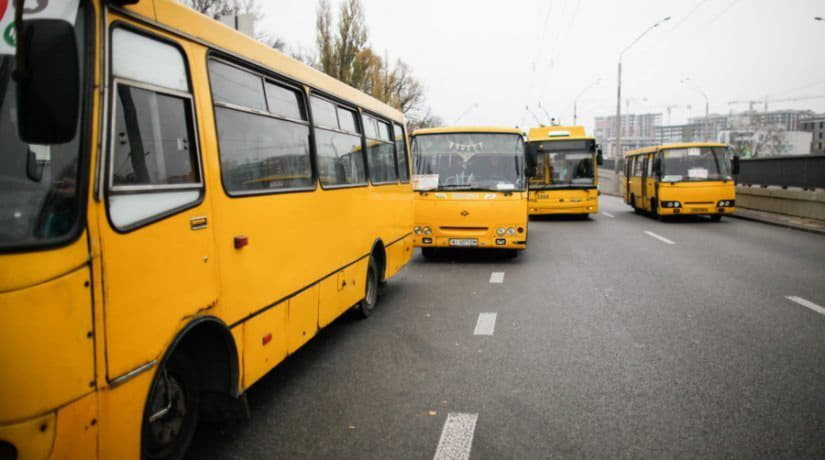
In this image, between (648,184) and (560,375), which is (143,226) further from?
(648,184)

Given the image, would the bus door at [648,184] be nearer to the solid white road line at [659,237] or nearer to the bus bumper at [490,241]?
the solid white road line at [659,237]

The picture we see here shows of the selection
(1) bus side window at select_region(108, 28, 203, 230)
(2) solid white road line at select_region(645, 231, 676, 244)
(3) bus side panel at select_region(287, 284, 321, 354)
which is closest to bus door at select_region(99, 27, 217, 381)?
(1) bus side window at select_region(108, 28, 203, 230)

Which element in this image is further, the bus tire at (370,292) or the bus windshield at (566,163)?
the bus windshield at (566,163)

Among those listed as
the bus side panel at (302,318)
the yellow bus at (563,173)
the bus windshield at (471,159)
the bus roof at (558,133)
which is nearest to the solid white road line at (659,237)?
the yellow bus at (563,173)

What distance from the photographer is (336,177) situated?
6582 millimetres

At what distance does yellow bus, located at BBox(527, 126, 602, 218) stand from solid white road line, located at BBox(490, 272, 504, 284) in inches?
462

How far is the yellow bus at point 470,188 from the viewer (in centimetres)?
1230

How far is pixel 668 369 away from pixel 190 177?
13.7ft

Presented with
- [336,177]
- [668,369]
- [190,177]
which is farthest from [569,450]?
[336,177]

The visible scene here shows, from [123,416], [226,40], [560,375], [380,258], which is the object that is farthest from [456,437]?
[380,258]

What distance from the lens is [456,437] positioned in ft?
13.8

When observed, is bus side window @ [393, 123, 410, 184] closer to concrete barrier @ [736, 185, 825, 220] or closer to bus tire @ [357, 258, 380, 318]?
bus tire @ [357, 258, 380, 318]

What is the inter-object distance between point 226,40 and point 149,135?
4.20ft

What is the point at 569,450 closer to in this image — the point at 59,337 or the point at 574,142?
the point at 59,337
